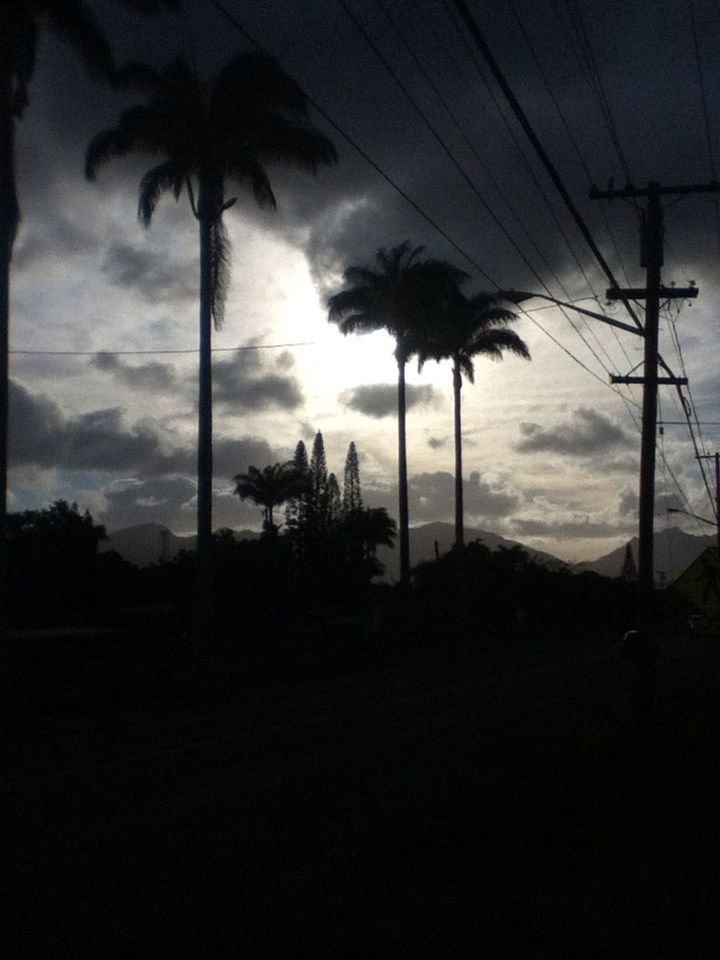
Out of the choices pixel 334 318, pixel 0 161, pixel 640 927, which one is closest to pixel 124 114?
pixel 0 161

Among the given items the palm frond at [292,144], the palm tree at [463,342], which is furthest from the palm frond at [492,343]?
the palm frond at [292,144]

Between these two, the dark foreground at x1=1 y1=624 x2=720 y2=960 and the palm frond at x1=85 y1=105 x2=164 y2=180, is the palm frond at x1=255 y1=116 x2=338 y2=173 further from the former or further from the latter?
the dark foreground at x1=1 y1=624 x2=720 y2=960

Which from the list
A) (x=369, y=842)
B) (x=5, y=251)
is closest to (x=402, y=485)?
(x=5, y=251)

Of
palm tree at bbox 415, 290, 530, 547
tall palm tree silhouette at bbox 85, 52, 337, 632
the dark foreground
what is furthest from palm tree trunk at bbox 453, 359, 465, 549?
the dark foreground

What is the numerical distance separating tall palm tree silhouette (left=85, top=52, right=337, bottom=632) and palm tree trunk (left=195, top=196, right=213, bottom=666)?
25mm

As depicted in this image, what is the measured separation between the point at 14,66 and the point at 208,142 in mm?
8398

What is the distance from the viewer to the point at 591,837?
10242mm

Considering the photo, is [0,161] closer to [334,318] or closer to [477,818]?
[477,818]

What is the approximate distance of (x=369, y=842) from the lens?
9461 mm

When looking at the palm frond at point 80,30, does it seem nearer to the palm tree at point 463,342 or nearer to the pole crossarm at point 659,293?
the pole crossarm at point 659,293

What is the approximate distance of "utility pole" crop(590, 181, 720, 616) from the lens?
21.5 meters

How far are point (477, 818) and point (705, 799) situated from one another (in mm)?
3489

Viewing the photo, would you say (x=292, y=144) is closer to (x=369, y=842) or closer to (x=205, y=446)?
(x=205, y=446)

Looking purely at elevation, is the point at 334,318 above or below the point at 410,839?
above
